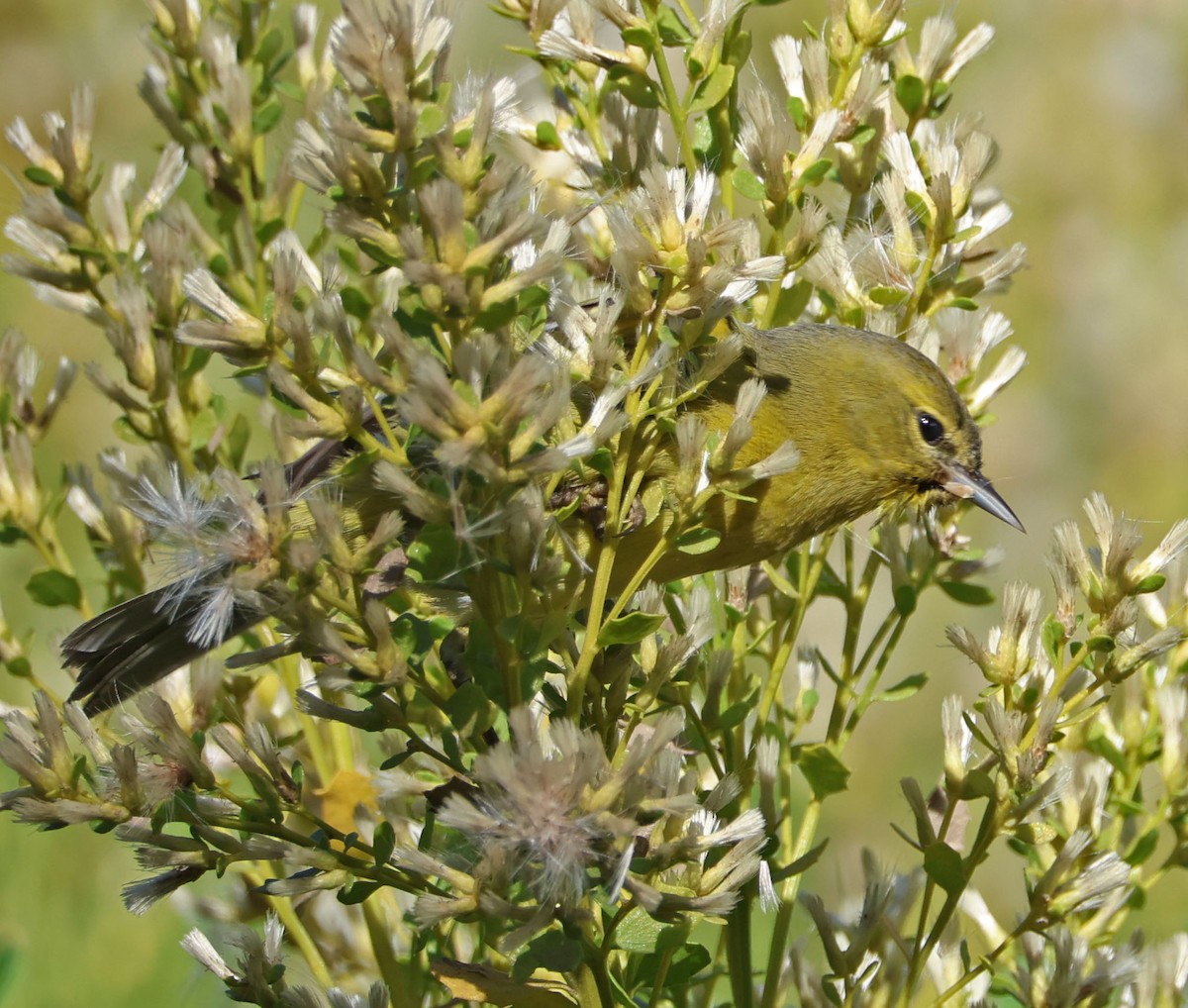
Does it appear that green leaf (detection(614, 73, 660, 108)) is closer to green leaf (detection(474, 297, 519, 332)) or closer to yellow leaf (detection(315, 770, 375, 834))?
green leaf (detection(474, 297, 519, 332))

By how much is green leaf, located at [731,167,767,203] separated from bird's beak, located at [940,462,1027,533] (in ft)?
2.81

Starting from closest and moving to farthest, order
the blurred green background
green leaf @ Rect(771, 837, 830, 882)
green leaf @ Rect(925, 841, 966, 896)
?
green leaf @ Rect(925, 841, 966, 896) → green leaf @ Rect(771, 837, 830, 882) → the blurred green background

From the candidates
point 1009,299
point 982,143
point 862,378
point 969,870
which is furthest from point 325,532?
point 1009,299

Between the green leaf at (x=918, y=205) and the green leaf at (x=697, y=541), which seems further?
the green leaf at (x=918, y=205)

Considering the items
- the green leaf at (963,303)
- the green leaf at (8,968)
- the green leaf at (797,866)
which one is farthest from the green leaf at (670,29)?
the green leaf at (8,968)

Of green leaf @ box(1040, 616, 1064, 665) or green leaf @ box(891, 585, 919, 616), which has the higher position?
green leaf @ box(891, 585, 919, 616)

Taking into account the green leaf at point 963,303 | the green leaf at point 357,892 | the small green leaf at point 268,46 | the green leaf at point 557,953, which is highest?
the small green leaf at point 268,46

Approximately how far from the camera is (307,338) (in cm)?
152

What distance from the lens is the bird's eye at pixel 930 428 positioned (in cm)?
272

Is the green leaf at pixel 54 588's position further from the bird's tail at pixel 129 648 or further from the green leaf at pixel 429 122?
the green leaf at pixel 429 122

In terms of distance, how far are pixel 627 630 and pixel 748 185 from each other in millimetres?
686

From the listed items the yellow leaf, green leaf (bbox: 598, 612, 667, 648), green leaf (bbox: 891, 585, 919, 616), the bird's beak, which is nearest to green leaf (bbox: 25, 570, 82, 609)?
the yellow leaf

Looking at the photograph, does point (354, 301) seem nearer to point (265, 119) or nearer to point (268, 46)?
point (265, 119)

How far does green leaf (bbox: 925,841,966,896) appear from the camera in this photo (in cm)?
181
